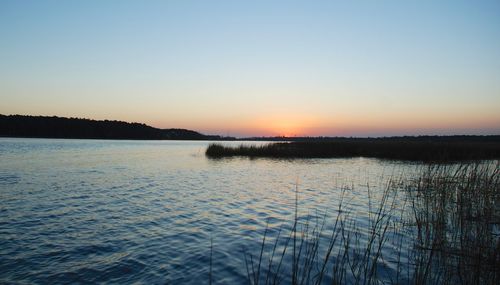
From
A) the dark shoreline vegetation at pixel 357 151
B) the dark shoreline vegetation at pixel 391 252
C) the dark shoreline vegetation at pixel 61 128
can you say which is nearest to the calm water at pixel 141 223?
the dark shoreline vegetation at pixel 391 252

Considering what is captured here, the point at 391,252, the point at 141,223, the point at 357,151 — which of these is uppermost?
the point at 357,151

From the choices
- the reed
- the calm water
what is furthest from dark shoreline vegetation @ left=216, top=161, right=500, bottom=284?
the reed

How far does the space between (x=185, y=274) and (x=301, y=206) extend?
7.32 metres

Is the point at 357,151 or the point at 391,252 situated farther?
the point at 357,151

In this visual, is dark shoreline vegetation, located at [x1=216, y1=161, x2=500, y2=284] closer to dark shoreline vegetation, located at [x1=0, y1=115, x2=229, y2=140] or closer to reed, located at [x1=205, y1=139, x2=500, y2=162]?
reed, located at [x1=205, y1=139, x2=500, y2=162]

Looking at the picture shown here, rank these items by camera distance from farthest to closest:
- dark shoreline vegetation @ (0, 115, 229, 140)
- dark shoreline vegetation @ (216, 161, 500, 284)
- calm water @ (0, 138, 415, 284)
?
dark shoreline vegetation @ (0, 115, 229, 140) → calm water @ (0, 138, 415, 284) → dark shoreline vegetation @ (216, 161, 500, 284)

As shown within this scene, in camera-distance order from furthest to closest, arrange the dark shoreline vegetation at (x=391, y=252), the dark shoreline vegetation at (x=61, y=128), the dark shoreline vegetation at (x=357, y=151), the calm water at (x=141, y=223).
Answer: the dark shoreline vegetation at (x=61, y=128)
the dark shoreline vegetation at (x=357, y=151)
the calm water at (x=141, y=223)
the dark shoreline vegetation at (x=391, y=252)

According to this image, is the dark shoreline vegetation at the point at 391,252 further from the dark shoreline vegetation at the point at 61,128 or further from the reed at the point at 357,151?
the dark shoreline vegetation at the point at 61,128

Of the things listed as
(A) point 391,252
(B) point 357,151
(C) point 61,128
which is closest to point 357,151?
(B) point 357,151

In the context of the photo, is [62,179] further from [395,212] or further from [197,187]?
[395,212]

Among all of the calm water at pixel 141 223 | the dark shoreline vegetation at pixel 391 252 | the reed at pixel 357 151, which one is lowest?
the calm water at pixel 141 223

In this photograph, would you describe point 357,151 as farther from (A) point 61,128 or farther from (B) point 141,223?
(A) point 61,128

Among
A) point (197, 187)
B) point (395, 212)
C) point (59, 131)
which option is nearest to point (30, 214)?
point (197, 187)

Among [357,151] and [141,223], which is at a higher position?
[357,151]
